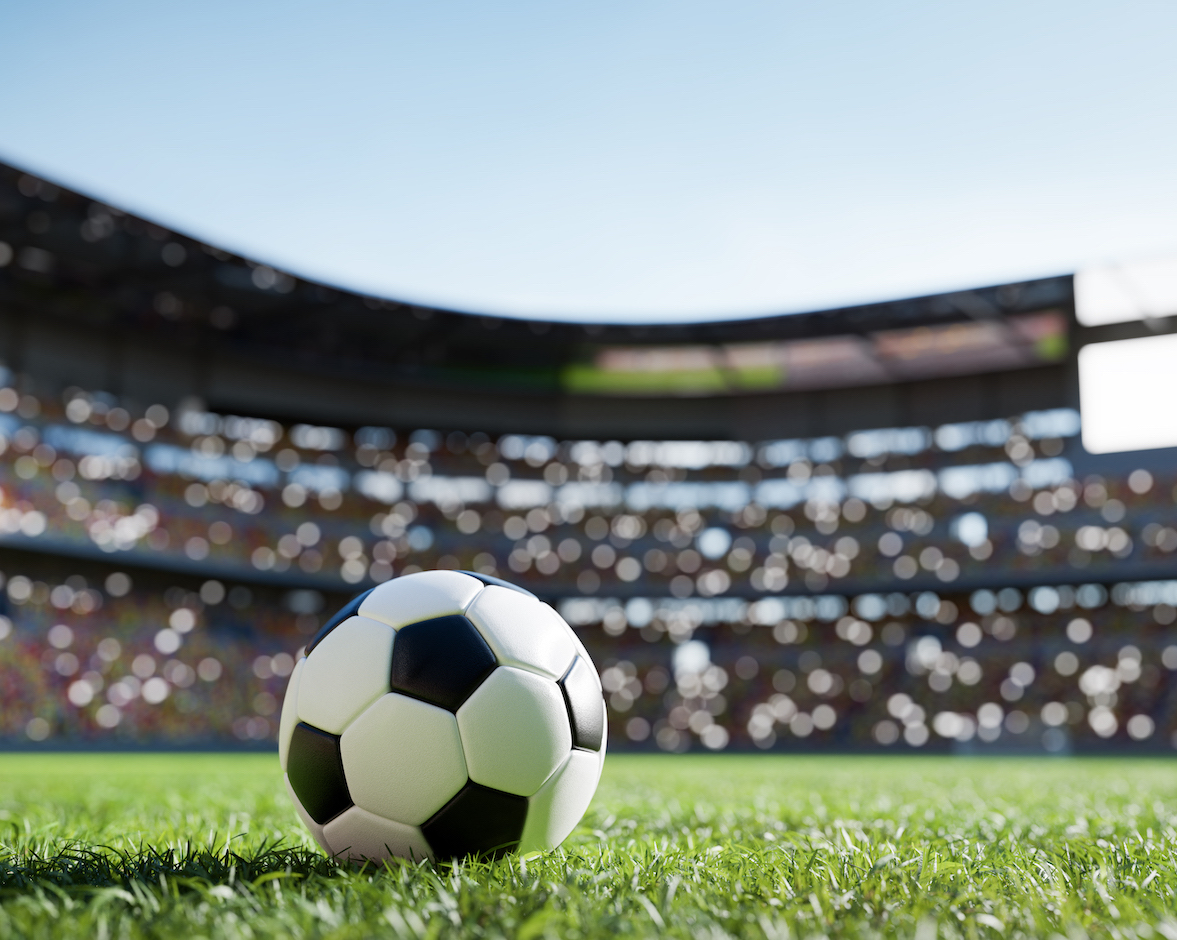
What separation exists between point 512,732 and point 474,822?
26 cm

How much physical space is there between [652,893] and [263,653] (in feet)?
85.9

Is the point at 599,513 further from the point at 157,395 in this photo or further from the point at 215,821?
the point at 215,821

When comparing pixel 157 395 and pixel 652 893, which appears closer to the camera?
pixel 652 893

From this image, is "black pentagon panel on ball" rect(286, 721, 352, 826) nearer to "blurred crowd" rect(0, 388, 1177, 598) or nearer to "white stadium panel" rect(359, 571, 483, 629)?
"white stadium panel" rect(359, 571, 483, 629)

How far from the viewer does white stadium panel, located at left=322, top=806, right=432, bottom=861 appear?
8.89 ft

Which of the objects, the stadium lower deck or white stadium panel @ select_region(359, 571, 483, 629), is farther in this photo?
the stadium lower deck

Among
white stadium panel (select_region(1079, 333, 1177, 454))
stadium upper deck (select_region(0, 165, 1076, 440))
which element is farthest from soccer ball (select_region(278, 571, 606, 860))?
white stadium panel (select_region(1079, 333, 1177, 454))

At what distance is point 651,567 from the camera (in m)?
29.4

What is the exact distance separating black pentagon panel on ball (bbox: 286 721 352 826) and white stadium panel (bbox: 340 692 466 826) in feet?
0.11

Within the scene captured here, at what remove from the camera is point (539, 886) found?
238cm

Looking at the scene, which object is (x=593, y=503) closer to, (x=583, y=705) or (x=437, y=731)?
(x=583, y=705)

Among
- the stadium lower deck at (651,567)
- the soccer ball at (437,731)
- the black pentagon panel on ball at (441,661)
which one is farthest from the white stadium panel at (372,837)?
the stadium lower deck at (651,567)

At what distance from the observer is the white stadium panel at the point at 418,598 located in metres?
2.92

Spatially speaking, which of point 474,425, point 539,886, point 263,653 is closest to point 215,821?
point 539,886
